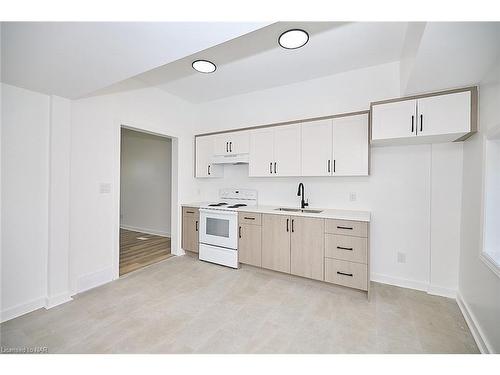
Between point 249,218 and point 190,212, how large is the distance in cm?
116

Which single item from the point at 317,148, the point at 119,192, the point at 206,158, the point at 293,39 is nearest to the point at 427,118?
the point at 317,148

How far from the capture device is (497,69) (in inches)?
61.7

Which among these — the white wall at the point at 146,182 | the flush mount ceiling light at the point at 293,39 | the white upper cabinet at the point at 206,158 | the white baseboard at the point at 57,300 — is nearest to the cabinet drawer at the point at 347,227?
the flush mount ceiling light at the point at 293,39

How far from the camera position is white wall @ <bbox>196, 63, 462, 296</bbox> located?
2365 mm

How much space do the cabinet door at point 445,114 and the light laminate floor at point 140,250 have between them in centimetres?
386

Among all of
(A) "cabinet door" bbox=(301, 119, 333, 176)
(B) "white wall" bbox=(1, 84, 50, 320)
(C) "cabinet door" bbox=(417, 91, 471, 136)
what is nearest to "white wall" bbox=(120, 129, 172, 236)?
(B) "white wall" bbox=(1, 84, 50, 320)

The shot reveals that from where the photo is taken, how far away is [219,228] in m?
3.23

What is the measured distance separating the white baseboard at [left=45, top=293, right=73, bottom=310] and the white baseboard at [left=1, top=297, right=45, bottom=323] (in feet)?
0.17

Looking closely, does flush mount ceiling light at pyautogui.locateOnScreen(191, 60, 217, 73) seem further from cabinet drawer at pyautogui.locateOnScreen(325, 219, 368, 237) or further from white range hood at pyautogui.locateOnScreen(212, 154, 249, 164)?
cabinet drawer at pyautogui.locateOnScreen(325, 219, 368, 237)

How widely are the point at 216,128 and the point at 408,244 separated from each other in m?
3.33

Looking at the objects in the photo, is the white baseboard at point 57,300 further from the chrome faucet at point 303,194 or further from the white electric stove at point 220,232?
the chrome faucet at point 303,194

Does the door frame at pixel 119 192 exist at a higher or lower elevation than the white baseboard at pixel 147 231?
higher

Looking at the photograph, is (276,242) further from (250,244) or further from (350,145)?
(350,145)

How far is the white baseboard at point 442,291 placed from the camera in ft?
7.63
